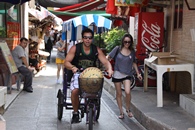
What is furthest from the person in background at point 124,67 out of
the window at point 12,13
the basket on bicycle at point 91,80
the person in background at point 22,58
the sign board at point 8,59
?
the window at point 12,13

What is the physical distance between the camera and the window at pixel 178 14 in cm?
1030

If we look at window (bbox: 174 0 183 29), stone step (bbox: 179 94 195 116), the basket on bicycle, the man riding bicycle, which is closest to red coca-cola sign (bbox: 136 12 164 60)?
window (bbox: 174 0 183 29)

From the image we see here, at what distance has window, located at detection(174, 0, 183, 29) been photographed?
33.8 feet

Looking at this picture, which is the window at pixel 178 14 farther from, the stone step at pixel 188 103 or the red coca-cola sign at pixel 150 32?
the stone step at pixel 188 103

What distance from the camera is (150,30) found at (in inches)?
450

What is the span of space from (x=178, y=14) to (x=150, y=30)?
1.16 meters

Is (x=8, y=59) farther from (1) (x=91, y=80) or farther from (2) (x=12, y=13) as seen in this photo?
(1) (x=91, y=80)

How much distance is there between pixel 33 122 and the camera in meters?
7.80

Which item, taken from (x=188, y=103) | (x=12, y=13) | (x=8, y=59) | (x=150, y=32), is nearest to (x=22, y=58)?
(x=8, y=59)

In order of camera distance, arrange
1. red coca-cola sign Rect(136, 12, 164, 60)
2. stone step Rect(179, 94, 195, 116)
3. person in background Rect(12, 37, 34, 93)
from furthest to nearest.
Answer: person in background Rect(12, 37, 34, 93)
red coca-cola sign Rect(136, 12, 164, 60)
stone step Rect(179, 94, 195, 116)

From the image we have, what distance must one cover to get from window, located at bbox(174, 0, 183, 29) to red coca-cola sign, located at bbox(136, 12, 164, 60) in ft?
1.98

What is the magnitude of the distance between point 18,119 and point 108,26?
258 inches

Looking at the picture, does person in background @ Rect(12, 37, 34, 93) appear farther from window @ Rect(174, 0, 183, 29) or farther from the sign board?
window @ Rect(174, 0, 183, 29)

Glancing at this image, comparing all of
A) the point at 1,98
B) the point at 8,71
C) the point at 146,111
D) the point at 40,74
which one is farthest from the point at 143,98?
the point at 40,74
